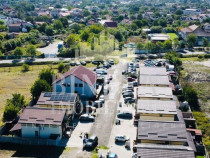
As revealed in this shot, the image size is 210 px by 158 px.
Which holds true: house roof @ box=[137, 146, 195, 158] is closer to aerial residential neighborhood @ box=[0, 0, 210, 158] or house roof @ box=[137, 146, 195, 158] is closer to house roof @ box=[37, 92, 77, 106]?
aerial residential neighborhood @ box=[0, 0, 210, 158]

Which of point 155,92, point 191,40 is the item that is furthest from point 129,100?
point 191,40

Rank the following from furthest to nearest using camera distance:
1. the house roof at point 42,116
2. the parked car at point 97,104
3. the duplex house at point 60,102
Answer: the parked car at point 97,104, the duplex house at point 60,102, the house roof at point 42,116

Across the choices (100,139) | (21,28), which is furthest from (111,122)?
(21,28)

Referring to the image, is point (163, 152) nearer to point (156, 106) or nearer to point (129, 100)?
point (156, 106)

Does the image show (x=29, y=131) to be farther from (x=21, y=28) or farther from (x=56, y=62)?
(x=21, y=28)

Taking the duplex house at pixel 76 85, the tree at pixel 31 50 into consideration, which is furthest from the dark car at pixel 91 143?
the tree at pixel 31 50

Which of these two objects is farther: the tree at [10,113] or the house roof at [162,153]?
the tree at [10,113]

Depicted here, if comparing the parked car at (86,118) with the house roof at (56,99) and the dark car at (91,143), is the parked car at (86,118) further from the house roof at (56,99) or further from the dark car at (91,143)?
the dark car at (91,143)
